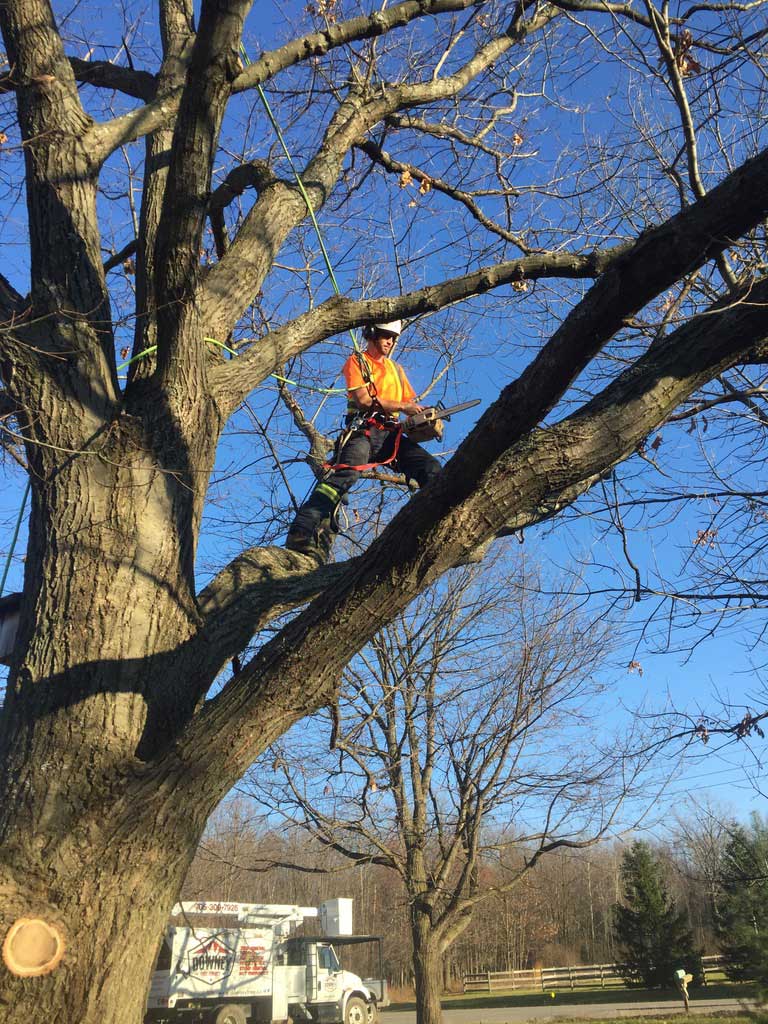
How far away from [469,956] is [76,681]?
5073cm

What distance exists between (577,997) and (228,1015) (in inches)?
826

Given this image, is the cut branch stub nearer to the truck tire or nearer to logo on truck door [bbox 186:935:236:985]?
logo on truck door [bbox 186:935:236:985]

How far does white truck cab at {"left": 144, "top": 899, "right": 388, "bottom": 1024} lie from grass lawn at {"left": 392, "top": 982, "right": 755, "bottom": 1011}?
1290 centimetres

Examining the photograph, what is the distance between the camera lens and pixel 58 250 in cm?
356

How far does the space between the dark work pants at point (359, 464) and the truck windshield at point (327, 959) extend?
1678 centimetres

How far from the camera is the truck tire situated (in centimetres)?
1591

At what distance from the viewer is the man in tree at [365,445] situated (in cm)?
452

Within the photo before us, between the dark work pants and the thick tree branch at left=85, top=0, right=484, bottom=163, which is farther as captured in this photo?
the dark work pants

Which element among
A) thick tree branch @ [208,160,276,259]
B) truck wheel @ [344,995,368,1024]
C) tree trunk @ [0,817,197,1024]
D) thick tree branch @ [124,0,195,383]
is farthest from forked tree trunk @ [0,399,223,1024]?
truck wheel @ [344,995,368,1024]

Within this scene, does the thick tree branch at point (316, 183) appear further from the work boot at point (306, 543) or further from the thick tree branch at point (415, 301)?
the work boot at point (306, 543)

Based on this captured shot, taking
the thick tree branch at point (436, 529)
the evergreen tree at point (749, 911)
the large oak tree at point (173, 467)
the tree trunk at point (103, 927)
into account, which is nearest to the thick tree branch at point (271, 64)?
the large oak tree at point (173, 467)

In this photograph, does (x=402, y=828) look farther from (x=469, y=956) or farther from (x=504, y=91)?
(x=469, y=956)

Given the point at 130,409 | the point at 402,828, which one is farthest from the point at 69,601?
the point at 402,828

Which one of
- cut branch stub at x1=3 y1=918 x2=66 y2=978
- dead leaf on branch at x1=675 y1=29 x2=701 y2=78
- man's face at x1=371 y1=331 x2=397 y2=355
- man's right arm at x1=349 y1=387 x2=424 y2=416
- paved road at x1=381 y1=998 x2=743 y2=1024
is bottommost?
paved road at x1=381 y1=998 x2=743 y2=1024
